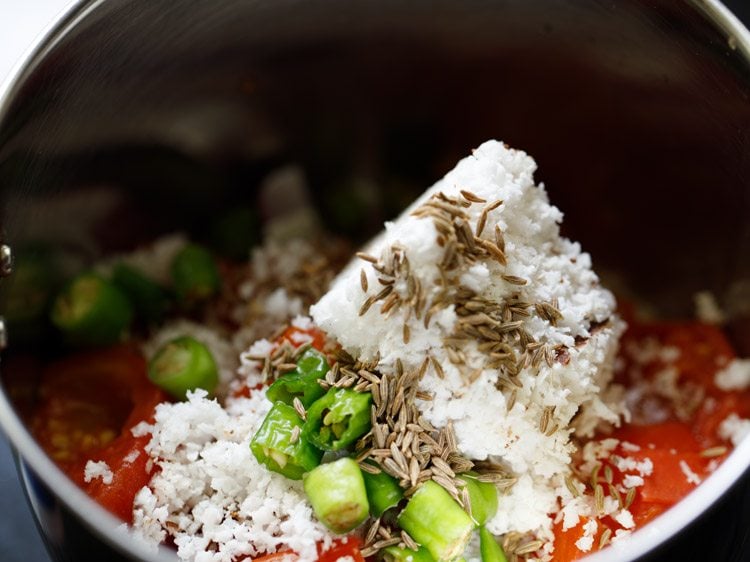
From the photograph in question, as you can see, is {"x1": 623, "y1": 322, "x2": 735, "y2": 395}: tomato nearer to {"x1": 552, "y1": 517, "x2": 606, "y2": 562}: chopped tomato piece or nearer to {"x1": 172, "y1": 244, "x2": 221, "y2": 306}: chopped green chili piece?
{"x1": 552, "y1": 517, "x2": 606, "y2": 562}: chopped tomato piece

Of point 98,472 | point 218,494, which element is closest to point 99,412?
point 98,472

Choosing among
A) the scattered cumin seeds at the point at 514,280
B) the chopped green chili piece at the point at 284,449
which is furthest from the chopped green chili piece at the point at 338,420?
the scattered cumin seeds at the point at 514,280

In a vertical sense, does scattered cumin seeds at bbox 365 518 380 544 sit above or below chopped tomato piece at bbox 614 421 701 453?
below

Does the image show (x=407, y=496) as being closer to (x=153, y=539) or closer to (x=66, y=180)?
(x=153, y=539)

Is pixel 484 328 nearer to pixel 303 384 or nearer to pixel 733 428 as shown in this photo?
pixel 303 384

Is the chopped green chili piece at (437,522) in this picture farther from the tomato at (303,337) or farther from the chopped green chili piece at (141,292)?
the chopped green chili piece at (141,292)

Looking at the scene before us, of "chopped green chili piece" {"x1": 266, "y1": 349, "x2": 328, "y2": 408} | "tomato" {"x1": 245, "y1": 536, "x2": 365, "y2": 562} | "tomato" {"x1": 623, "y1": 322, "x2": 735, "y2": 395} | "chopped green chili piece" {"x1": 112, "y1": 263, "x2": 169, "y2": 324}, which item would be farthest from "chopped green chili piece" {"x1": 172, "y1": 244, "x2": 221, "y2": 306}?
"tomato" {"x1": 623, "y1": 322, "x2": 735, "y2": 395}
